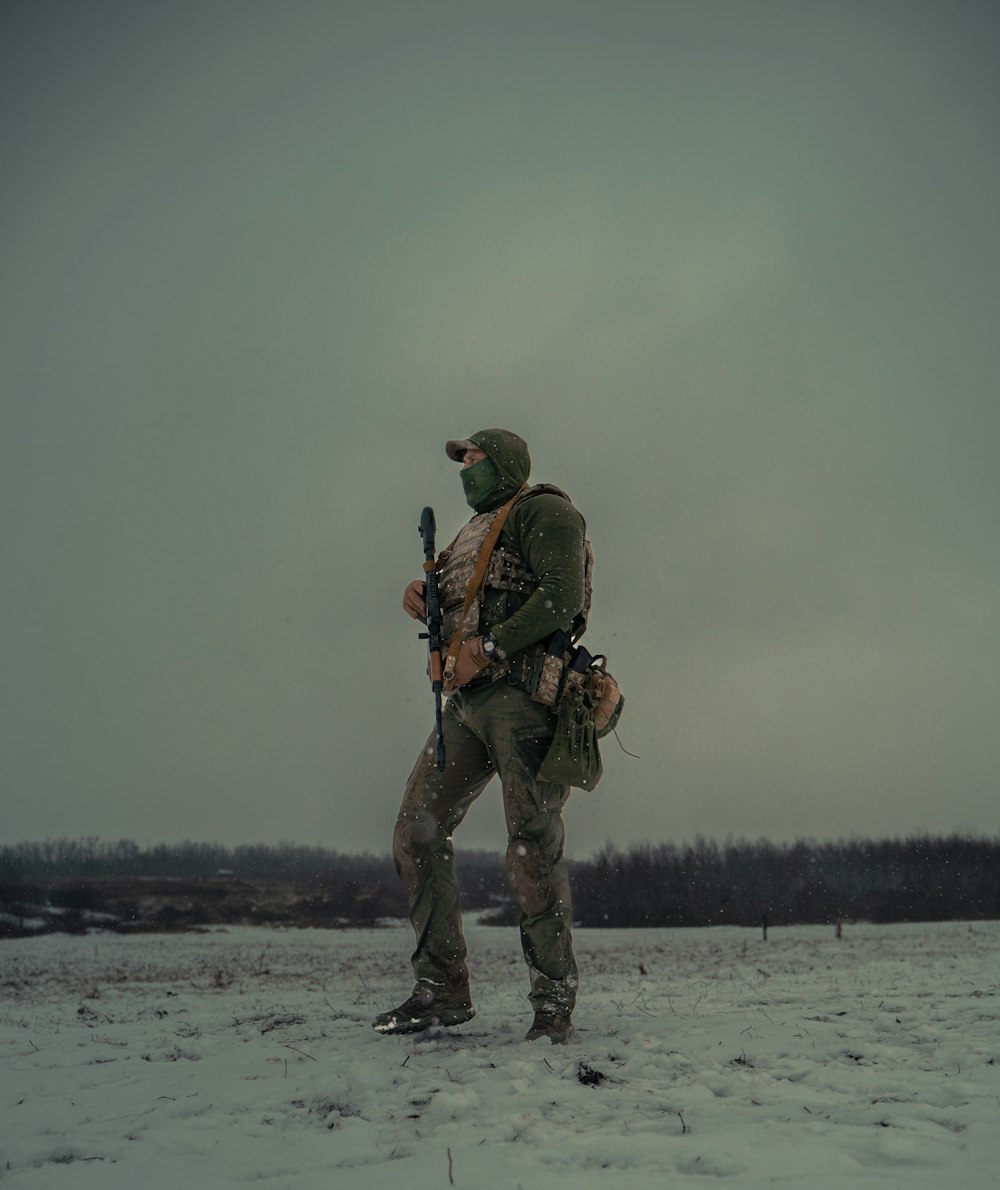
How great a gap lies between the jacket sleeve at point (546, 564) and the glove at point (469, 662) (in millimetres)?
120

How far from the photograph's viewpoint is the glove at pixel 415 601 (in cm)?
524

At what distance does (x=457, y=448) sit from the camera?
537 cm

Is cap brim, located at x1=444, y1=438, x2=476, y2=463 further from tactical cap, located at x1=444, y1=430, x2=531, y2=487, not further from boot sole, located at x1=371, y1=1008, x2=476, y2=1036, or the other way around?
boot sole, located at x1=371, y1=1008, x2=476, y2=1036

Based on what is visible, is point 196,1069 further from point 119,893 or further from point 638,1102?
point 119,893

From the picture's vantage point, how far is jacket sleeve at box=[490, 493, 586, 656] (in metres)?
4.60

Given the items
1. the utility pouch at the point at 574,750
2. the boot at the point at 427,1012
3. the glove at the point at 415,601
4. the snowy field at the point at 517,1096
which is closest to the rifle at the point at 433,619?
the glove at the point at 415,601

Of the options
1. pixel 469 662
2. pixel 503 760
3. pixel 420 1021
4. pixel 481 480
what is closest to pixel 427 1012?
pixel 420 1021

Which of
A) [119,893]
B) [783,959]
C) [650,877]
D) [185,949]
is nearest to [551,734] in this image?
[783,959]

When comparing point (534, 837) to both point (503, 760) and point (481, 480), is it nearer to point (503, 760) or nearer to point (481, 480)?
point (503, 760)

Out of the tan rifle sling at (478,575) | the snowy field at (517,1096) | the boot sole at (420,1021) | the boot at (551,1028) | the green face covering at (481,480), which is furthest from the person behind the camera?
the green face covering at (481,480)

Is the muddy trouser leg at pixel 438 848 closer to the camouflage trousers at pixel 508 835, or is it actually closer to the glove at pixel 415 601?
the camouflage trousers at pixel 508 835

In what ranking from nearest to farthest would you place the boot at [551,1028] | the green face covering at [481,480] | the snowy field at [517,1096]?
the snowy field at [517,1096] < the boot at [551,1028] < the green face covering at [481,480]

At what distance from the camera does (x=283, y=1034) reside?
487 cm

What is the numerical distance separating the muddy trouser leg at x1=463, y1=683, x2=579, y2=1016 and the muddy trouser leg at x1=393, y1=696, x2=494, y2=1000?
243mm
